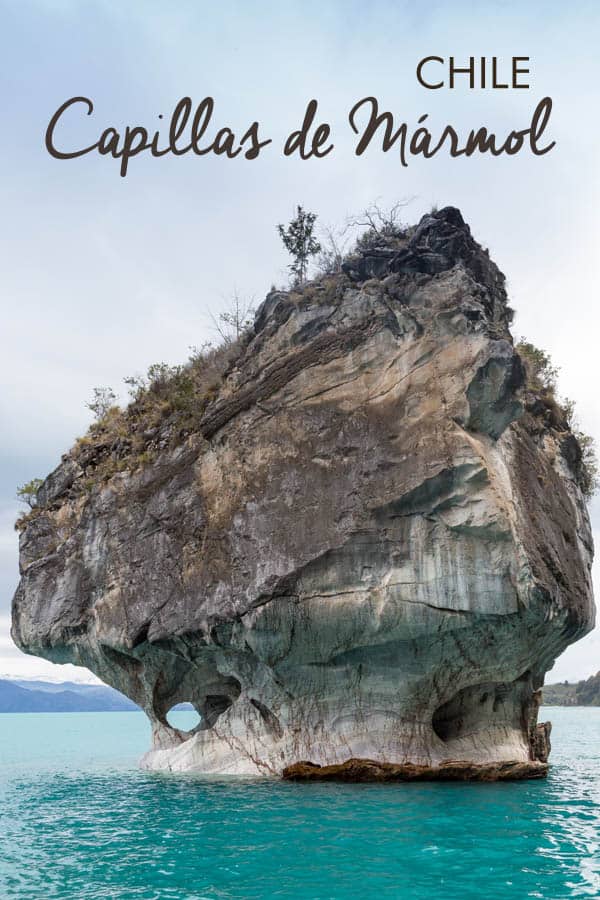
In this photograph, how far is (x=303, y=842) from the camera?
14.5 m

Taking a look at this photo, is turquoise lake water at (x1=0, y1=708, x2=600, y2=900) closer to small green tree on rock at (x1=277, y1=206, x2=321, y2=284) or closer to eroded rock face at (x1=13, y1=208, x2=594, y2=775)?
eroded rock face at (x1=13, y1=208, x2=594, y2=775)

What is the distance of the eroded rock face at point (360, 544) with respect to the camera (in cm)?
2088

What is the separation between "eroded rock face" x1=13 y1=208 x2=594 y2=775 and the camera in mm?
20875

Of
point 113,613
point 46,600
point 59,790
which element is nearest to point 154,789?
point 59,790

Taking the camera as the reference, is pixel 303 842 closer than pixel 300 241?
Yes

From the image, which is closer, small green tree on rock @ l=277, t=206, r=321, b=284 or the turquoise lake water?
the turquoise lake water

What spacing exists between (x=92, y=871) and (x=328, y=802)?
6.54 m

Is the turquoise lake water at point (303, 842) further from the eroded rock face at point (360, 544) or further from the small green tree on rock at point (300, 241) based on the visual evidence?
the small green tree on rock at point (300, 241)

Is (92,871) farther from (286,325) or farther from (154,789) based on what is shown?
(286,325)

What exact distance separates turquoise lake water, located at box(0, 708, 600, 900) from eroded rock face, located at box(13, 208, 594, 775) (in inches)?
94.2

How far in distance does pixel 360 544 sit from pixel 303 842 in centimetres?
840

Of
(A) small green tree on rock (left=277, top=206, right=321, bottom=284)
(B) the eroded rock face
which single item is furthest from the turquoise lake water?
(A) small green tree on rock (left=277, top=206, right=321, bottom=284)

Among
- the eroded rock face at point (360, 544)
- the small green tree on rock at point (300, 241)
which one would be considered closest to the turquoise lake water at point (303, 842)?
the eroded rock face at point (360, 544)

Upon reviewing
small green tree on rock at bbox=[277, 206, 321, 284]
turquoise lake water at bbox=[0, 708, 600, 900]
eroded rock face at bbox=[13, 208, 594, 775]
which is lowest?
turquoise lake water at bbox=[0, 708, 600, 900]
